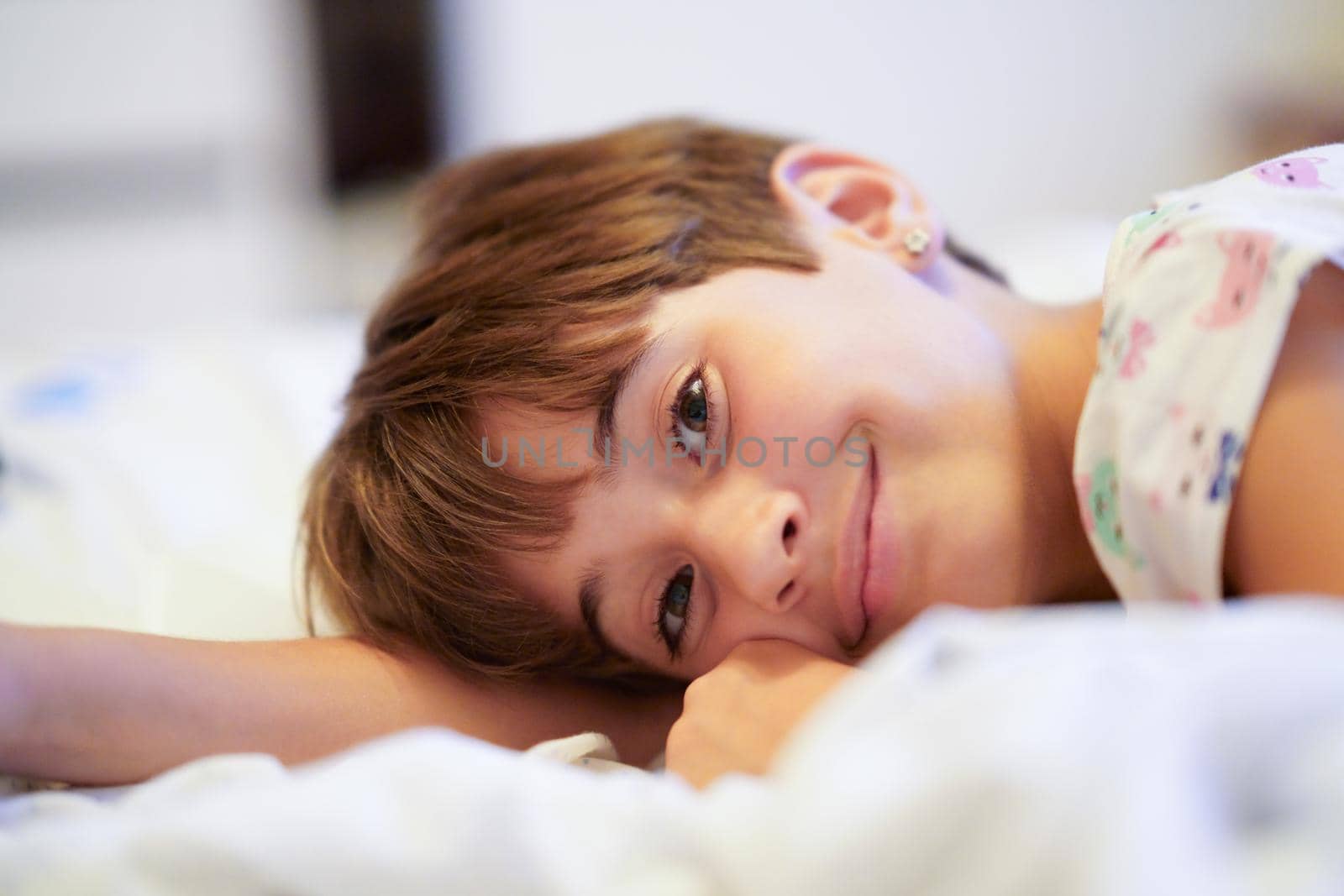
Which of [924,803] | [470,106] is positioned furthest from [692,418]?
[470,106]

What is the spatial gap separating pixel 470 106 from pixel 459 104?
3 centimetres

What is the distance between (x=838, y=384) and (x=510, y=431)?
226 millimetres

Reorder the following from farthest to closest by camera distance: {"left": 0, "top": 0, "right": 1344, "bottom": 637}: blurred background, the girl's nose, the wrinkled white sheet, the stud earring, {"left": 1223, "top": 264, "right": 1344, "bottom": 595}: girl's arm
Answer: {"left": 0, "top": 0, "right": 1344, "bottom": 637}: blurred background < the stud earring < the girl's nose < {"left": 1223, "top": 264, "right": 1344, "bottom": 595}: girl's arm < the wrinkled white sheet

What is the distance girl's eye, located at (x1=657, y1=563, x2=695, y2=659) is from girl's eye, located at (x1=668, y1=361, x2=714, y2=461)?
0.29 feet

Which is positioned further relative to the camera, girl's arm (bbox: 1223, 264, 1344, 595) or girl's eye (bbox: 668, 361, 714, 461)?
girl's eye (bbox: 668, 361, 714, 461)

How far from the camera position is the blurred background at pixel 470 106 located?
2430mm

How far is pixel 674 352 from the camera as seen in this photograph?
2.48 feet

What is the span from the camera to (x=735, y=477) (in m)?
0.73

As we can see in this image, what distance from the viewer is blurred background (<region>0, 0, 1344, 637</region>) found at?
2.43 metres

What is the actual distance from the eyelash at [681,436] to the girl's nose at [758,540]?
37 mm

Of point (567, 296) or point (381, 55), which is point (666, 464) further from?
point (381, 55)

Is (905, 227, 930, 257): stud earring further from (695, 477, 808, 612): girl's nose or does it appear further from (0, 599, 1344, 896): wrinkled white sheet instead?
(0, 599, 1344, 896): wrinkled white sheet

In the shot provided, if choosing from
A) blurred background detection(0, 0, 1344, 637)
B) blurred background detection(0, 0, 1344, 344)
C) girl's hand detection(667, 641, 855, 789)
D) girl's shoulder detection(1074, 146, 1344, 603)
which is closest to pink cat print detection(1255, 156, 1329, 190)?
girl's shoulder detection(1074, 146, 1344, 603)

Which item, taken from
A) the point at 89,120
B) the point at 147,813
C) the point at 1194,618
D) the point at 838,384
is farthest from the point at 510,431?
the point at 89,120
